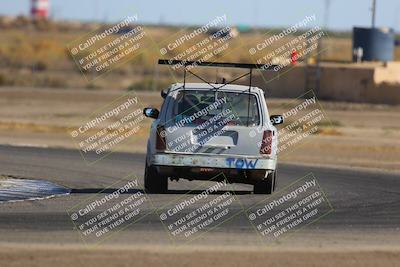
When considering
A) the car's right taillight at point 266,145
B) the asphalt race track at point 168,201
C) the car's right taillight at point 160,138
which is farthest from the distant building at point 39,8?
the car's right taillight at point 266,145

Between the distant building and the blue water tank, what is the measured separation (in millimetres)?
111171

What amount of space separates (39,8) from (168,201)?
150 m

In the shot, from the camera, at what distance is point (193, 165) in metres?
17.7

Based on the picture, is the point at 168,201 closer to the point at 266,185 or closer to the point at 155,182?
the point at 155,182

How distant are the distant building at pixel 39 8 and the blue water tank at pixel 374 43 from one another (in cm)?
11117

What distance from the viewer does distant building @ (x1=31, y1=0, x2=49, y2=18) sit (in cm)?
16262

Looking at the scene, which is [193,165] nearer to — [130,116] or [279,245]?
[279,245]

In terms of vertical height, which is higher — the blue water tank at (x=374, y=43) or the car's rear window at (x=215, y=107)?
the car's rear window at (x=215, y=107)

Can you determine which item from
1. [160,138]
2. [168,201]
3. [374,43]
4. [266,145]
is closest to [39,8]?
[374,43]

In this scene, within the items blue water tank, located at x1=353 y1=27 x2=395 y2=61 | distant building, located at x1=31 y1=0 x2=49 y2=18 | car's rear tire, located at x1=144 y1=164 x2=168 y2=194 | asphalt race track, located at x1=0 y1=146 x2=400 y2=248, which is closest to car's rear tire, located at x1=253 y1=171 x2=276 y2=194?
asphalt race track, located at x1=0 y1=146 x2=400 y2=248

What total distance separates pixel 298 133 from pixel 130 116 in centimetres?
830

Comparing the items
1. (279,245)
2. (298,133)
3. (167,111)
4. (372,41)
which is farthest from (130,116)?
(279,245)

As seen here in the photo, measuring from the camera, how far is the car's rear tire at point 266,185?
18.2m

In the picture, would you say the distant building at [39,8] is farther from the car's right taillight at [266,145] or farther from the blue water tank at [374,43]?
the car's right taillight at [266,145]
